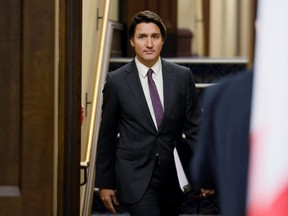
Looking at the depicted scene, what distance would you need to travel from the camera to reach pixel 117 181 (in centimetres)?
340

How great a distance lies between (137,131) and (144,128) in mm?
38

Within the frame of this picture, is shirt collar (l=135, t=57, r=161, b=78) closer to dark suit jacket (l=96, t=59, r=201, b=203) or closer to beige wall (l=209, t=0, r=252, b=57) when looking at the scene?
dark suit jacket (l=96, t=59, r=201, b=203)

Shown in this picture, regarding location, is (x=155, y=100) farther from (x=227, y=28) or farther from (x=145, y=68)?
(x=227, y=28)

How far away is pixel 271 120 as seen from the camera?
882 millimetres

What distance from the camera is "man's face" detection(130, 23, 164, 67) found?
3.42 m

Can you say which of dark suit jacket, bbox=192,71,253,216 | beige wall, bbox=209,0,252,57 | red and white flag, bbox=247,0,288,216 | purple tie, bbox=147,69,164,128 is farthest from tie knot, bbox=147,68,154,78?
beige wall, bbox=209,0,252,57

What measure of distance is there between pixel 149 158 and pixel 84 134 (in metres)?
1.47
